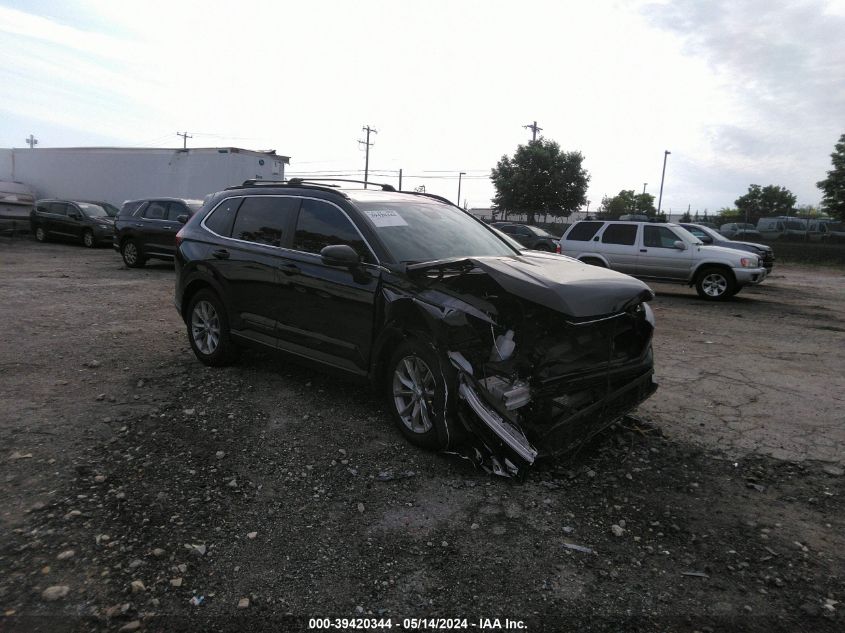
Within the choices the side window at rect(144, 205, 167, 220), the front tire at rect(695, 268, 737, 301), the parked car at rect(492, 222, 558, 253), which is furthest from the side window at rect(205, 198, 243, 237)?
the parked car at rect(492, 222, 558, 253)

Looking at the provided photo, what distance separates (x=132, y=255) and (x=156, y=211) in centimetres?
132

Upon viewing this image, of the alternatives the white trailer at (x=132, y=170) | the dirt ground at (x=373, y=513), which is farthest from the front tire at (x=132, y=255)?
the dirt ground at (x=373, y=513)

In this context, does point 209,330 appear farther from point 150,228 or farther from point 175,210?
point 150,228

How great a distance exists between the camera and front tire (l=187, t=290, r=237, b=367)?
567cm

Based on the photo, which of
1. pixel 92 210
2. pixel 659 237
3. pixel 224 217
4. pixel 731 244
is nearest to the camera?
pixel 224 217

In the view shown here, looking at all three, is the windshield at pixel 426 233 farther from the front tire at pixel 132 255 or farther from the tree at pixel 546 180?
the tree at pixel 546 180

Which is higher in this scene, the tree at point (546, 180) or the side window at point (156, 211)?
the tree at point (546, 180)

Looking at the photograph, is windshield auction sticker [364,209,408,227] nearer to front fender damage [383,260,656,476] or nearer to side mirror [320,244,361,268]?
side mirror [320,244,361,268]

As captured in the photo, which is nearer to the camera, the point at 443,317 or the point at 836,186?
the point at 443,317

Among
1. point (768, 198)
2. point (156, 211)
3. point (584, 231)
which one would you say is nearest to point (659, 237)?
point (584, 231)

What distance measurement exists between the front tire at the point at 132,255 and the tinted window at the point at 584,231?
10842 mm

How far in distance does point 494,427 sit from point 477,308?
777 mm

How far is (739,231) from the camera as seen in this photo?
30500mm

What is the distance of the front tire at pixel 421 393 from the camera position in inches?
147
